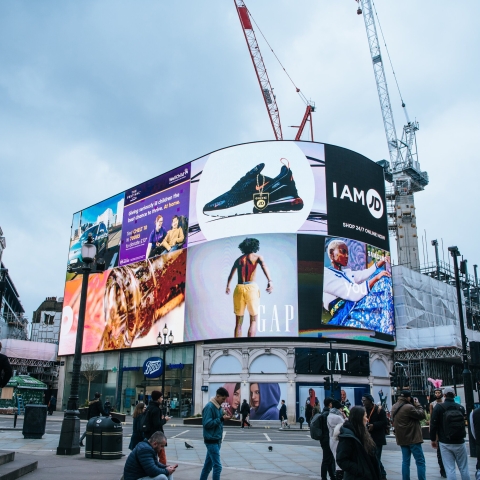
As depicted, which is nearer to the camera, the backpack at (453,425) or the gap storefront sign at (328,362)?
the backpack at (453,425)

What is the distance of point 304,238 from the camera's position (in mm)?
48031

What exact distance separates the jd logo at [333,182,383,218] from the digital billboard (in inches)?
4.9

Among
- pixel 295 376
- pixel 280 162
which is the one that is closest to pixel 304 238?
pixel 280 162

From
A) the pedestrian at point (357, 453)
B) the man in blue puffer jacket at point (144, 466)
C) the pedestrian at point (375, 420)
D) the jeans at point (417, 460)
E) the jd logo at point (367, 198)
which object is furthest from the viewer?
the jd logo at point (367, 198)

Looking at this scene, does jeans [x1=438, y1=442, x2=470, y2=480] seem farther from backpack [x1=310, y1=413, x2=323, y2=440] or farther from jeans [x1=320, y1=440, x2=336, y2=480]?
backpack [x1=310, y1=413, x2=323, y2=440]

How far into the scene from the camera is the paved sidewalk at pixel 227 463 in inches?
479

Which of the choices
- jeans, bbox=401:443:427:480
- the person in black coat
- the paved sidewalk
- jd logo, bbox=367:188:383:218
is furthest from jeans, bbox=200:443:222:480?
jd logo, bbox=367:188:383:218

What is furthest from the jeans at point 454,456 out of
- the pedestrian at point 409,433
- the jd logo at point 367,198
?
the jd logo at point 367,198

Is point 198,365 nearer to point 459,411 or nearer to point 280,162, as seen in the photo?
point 280,162

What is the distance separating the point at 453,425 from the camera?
9.95 metres

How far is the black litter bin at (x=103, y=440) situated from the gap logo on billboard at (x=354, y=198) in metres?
36.4

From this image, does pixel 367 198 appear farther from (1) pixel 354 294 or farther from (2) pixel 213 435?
(2) pixel 213 435

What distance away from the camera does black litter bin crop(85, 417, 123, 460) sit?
48.1 ft

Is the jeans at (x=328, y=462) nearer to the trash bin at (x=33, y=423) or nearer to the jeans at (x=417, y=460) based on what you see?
the jeans at (x=417, y=460)
